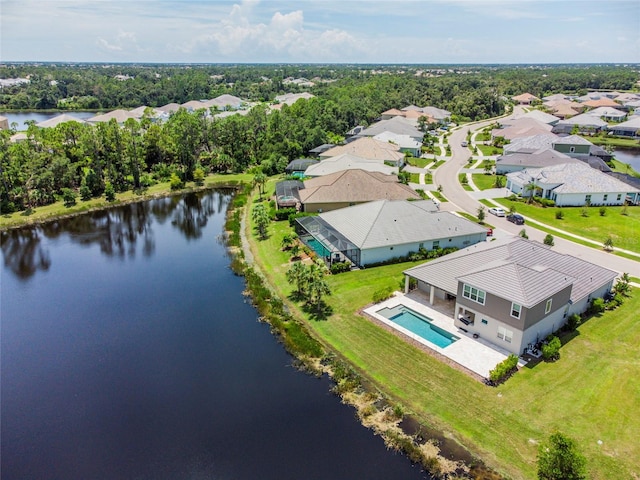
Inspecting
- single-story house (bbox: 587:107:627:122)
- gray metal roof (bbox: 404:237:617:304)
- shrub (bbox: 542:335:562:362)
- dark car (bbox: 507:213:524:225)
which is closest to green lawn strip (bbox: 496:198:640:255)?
dark car (bbox: 507:213:524:225)

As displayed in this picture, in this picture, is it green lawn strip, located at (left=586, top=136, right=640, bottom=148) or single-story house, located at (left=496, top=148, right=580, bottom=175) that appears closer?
single-story house, located at (left=496, top=148, right=580, bottom=175)

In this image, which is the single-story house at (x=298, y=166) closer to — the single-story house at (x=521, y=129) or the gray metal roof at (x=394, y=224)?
the gray metal roof at (x=394, y=224)

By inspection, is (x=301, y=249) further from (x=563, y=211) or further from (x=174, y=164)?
(x=174, y=164)

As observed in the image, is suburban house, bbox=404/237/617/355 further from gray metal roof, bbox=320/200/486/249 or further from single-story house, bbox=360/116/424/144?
single-story house, bbox=360/116/424/144

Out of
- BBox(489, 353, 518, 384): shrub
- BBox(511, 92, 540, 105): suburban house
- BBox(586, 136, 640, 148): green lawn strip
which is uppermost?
BBox(511, 92, 540, 105): suburban house

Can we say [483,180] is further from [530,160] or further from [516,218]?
[516,218]

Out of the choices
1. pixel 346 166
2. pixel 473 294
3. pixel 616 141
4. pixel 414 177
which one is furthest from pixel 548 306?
pixel 616 141
